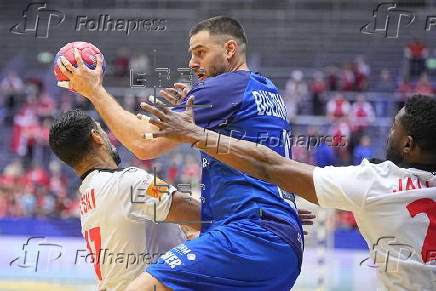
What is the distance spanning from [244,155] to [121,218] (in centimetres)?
131

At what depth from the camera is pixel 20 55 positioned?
22703 millimetres

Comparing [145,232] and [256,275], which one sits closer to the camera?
[256,275]

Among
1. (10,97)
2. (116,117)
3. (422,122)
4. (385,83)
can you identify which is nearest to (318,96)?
(385,83)

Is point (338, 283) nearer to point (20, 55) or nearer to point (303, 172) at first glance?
point (303, 172)

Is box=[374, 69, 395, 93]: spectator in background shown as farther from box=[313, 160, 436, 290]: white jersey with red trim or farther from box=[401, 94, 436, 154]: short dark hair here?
box=[313, 160, 436, 290]: white jersey with red trim

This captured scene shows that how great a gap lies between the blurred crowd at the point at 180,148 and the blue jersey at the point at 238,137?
10.3 meters

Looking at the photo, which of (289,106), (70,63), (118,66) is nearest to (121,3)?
(118,66)

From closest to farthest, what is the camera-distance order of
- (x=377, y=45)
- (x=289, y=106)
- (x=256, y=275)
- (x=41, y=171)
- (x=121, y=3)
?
(x=256, y=275) → (x=41, y=171) → (x=289, y=106) → (x=377, y=45) → (x=121, y=3)

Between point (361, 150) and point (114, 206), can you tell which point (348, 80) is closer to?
point (361, 150)

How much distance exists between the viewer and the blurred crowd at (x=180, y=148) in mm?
16703

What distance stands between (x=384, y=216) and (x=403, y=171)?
0.80 ft

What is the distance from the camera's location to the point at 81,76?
4.43 meters

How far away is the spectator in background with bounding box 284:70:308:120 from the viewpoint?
19230mm

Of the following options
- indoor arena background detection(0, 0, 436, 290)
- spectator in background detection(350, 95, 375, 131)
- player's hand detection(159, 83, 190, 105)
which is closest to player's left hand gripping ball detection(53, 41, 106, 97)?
player's hand detection(159, 83, 190, 105)
